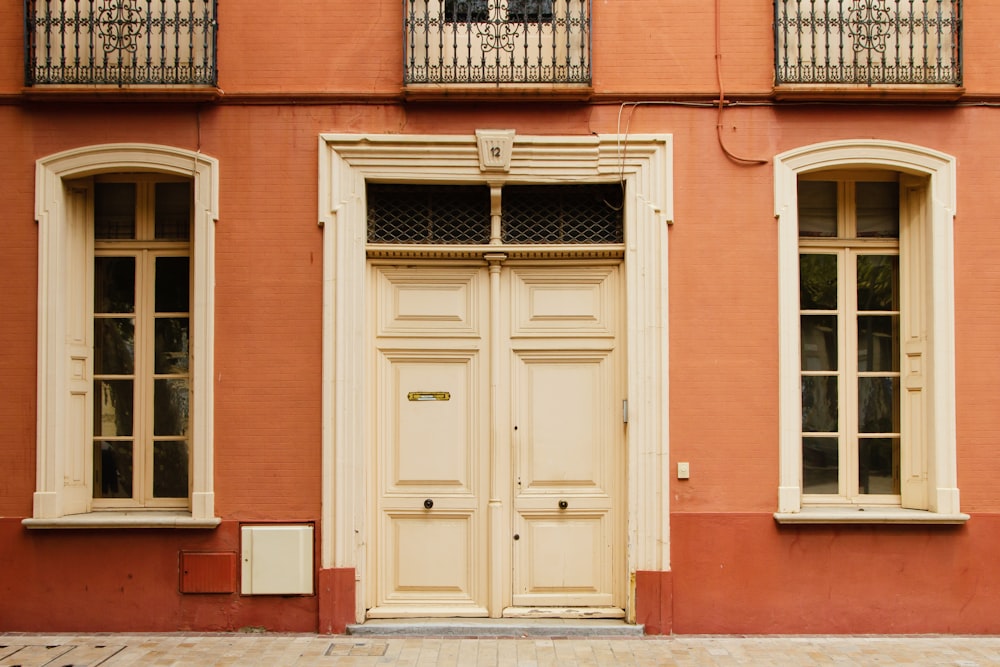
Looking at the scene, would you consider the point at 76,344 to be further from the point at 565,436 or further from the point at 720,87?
the point at 720,87

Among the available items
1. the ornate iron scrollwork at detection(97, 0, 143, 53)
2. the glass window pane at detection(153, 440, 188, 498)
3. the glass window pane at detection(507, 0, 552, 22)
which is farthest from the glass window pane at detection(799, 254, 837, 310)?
the ornate iron scrollwork at detection(97, 0, 143, 53)

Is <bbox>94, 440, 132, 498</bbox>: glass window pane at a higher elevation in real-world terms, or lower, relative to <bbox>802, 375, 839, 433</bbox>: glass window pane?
lower

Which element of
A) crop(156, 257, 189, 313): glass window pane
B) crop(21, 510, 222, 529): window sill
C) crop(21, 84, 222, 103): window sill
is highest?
crop(21, 84, 222, 103): window sill

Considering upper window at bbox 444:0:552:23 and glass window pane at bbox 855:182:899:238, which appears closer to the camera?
upper window at bbox 444:0:552:23

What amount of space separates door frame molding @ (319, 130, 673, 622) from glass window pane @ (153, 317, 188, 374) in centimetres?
129

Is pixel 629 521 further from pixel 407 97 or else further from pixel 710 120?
pixel 407 97

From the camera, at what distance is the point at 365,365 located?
277 inches

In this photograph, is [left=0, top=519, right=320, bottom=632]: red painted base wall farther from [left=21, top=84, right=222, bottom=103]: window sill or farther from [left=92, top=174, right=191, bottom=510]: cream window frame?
[left=21, top=84, right=222, bottom=103]: window sill

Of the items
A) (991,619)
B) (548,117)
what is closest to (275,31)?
(548,117)

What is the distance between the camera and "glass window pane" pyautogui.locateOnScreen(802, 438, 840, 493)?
7.19 m

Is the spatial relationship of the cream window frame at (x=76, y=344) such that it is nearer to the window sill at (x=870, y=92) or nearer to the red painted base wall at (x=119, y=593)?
the red painted base wall at (x=119, y=593)

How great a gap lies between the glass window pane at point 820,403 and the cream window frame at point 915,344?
0.99ft

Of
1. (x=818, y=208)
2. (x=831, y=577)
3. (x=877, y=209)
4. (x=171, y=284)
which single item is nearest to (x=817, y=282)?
(x=818, y=208)

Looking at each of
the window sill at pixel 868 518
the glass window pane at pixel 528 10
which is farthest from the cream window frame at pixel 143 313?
the window sill at pixel 868 518
